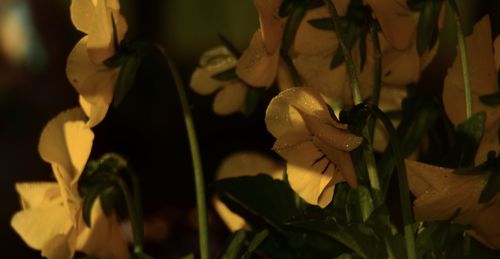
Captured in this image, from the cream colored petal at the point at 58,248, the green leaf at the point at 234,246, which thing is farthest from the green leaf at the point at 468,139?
the cream colored petal at the point at 58,248

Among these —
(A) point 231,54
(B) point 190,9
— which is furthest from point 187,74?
(A) point 231,54

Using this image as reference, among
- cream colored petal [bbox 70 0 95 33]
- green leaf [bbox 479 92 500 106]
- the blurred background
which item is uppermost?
cream colored petal [bbox 70 0 95 33]

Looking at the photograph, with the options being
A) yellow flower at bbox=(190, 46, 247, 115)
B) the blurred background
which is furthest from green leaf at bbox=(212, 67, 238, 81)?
the blurred background

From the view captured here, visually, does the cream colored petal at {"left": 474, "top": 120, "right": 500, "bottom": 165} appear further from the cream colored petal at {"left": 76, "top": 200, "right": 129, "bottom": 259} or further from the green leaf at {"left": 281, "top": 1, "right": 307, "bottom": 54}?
the cream colored petal at {"left": 76, "top": 200, "right": 129, "bottom": 259}

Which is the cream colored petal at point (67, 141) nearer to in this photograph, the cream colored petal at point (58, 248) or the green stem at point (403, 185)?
the cream colored petal at point (58, 248)

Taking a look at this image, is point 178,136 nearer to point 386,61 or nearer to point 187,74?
point 187,74

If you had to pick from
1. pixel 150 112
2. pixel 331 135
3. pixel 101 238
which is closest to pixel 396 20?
pixel 331 135
